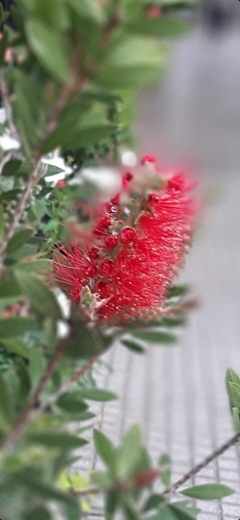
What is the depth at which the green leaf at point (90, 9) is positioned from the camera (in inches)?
19.2

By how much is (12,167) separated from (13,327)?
170 mm

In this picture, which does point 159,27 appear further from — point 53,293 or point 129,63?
point 53,293

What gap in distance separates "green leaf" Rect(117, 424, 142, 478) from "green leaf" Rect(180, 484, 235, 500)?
0.18 meters

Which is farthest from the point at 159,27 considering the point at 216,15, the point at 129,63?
the point at 216,15

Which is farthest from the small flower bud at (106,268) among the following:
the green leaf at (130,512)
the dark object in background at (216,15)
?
the dark object in background at (216,15)

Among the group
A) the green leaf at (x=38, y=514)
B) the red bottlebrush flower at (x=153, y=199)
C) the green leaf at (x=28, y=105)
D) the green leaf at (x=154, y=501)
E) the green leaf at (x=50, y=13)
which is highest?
the green leaf at (x=50, y=13)

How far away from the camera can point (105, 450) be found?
0.61 meters

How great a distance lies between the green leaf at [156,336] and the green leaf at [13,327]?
0.09m

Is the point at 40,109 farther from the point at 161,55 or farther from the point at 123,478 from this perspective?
the point at 123,478

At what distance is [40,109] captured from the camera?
1.82 ft

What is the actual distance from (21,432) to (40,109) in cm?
22

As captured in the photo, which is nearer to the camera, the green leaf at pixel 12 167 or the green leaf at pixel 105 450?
the green leaf at pixel 105 450

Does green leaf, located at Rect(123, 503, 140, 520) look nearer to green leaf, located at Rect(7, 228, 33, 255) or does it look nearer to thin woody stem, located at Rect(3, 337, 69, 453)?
thin woody stem, located at Rect(3, 337, 69, 453)

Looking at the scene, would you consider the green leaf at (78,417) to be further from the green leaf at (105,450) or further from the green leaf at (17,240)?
the green leaf at (17,240)
